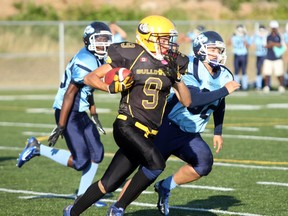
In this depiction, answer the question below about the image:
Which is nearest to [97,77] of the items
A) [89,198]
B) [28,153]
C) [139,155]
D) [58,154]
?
[139,155]

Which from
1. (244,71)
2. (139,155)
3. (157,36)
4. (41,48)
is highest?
(157,36)

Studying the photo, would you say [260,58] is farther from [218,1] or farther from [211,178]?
[218,1]

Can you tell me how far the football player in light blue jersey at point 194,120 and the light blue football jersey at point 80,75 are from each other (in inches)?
36.3

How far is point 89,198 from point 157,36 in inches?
51.1

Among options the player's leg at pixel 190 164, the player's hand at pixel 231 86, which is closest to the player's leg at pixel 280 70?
the player's leg at pixel 190 164

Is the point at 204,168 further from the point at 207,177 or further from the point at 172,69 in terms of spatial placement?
the point at 207,177

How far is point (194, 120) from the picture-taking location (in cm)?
706

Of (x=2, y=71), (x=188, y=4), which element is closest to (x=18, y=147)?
(x=2, y=71)

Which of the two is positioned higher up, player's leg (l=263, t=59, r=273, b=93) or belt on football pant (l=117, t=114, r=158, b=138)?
belt on football pant (l=117, t=114, r=158, b=138)

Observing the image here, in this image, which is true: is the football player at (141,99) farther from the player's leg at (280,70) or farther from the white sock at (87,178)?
the player's leg at (280,70)

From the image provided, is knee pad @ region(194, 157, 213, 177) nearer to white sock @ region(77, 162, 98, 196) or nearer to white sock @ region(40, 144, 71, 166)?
white sock @ region(77, 162, 98, 196)

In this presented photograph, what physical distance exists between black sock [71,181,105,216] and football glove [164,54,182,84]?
97 cm

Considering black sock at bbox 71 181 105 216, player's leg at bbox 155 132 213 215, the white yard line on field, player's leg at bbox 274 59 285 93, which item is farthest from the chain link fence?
black sock at bbox 71 181 105 216

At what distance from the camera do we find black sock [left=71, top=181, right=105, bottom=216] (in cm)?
629
